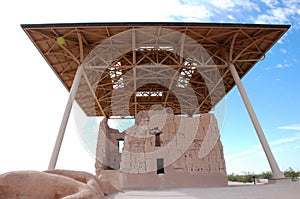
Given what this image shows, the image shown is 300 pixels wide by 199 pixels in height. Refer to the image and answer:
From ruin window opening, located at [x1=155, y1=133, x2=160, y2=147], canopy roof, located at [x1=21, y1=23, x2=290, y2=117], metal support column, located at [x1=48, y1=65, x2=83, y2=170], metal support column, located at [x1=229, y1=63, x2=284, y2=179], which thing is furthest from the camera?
canopy roof, located at [x1=21, y1=23, x2=290, y2=117]

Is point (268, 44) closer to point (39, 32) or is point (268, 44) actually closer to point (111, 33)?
point (111, 33)

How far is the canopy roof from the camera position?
15.4 meters

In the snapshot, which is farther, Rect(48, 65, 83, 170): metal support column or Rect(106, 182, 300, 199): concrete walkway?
Rect(48, 65, 83, 170): metal support column

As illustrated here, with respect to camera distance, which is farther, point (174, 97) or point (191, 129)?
point (174, 97)

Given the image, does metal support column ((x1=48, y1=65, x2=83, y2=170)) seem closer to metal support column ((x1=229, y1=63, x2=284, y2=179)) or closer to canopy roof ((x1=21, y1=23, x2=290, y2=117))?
canopy roof ((x1=21, y1=23, x2=290, y2=117))

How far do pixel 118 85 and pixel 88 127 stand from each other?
717cm

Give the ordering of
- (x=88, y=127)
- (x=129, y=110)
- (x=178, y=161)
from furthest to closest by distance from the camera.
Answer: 1. (x=129, y=110)
2. (x=88, y=127)
3. (x=178, y=161)

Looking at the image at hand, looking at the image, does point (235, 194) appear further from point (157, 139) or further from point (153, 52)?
point (153, 52)

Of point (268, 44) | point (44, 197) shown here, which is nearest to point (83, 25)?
point (44, 197)

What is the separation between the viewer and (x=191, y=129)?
14.3m

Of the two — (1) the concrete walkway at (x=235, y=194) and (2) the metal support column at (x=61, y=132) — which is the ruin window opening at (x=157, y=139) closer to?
(2) the metal support column at (x=61, y=132)

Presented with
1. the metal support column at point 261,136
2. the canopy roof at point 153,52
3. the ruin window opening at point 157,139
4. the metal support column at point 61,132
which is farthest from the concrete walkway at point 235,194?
the canopy roof at point 153,52

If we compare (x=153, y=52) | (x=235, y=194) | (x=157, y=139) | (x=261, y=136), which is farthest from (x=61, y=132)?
(x=261, y=136)

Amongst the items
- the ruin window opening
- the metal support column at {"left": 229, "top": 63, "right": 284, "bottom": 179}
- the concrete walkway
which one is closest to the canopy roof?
the metal support column at {"left": 229, "top": 63, "right": 284, "bottom": 179}
